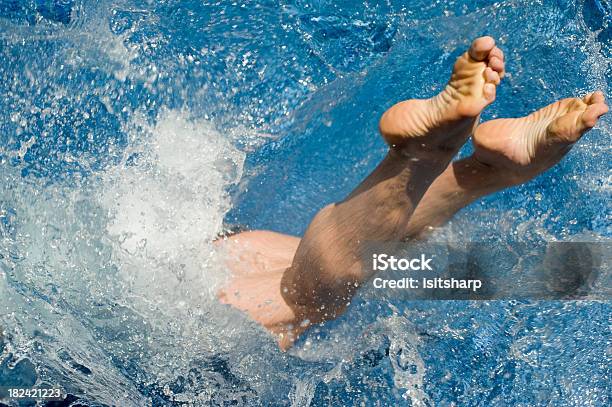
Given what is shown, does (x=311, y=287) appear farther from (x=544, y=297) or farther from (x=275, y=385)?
(x=544, y=297)

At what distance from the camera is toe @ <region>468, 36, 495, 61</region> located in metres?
1.04

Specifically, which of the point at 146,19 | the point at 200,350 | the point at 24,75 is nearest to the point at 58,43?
the point at 24,75

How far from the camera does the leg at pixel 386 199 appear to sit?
1065mm

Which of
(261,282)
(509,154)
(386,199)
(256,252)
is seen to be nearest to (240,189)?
(256,252)

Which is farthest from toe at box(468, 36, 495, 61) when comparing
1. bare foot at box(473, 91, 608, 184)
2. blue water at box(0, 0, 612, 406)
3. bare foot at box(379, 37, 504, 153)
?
blue water at box(0, 0, 612, 406)

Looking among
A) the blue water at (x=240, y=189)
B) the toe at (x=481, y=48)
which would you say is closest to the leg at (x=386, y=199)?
the toe at (x=481, y=48)

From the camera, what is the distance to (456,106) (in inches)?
41.5

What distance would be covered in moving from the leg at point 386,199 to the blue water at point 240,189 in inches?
4.6

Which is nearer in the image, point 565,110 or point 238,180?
point 565,110

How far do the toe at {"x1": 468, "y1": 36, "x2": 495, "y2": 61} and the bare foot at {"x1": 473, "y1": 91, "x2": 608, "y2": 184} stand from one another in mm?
188

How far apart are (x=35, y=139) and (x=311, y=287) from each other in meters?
1.02

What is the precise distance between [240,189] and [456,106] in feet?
3.29

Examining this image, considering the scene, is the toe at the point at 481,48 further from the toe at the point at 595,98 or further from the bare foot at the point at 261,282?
the bare foot at the point at 261,282

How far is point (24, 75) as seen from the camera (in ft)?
6.38
